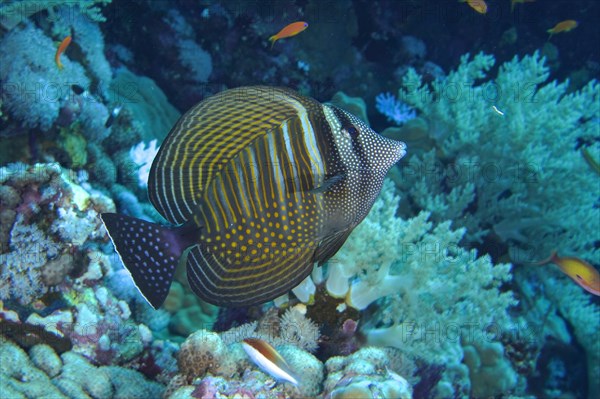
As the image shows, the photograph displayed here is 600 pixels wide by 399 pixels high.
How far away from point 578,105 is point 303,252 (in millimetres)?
5241

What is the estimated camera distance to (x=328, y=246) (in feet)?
6.95

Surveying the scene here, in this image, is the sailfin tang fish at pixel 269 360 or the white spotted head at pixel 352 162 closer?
the white spotted head at pixel 352 162

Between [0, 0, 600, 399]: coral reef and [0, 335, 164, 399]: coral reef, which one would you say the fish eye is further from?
[0, 335, 164, 399]: coral reef

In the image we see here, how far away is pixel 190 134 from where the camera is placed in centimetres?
204

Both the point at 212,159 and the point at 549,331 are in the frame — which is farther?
the point at 549,331

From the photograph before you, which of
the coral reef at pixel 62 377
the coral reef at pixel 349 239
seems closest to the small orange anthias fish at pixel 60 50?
the coral reef at pixel 349 239

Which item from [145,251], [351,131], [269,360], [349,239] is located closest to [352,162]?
[351,131]

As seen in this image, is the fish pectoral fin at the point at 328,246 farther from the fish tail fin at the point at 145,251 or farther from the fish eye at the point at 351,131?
the fish tail fin at the point at 145,251

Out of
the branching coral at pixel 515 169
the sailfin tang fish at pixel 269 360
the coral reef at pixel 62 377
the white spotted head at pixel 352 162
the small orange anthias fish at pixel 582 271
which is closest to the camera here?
the white spotted head at pixel 352 162

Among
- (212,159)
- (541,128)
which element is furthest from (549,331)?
(212,159)

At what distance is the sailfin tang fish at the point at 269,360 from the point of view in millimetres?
2346

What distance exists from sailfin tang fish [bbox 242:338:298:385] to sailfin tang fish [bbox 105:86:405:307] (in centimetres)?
46

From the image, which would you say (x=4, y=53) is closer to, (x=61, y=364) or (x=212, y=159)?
(x=61, y=364)

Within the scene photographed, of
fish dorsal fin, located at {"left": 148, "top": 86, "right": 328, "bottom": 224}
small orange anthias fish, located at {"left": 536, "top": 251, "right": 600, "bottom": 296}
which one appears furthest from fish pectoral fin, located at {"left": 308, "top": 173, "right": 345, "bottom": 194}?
small orange anthias fish, located at {"left": 536, "top": 251, "right": 600, "bottom": 296}
